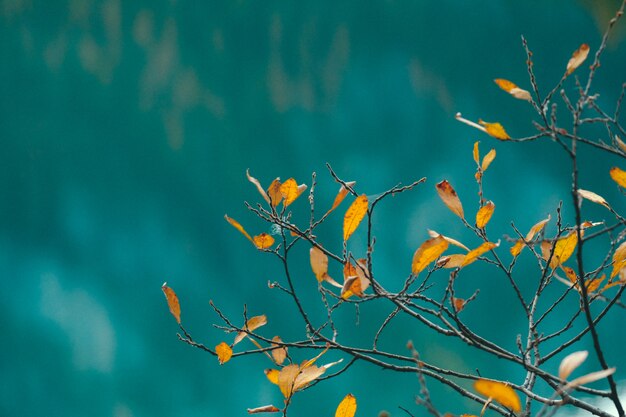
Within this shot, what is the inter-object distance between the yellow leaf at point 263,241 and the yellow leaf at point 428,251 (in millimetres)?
292

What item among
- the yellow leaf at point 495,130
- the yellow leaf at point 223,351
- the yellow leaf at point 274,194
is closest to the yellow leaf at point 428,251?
the yellow leaf at point 495,130

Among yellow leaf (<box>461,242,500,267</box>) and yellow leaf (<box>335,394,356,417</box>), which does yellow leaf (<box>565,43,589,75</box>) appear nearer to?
yellow leaf (<box>461,242,500,267</box>)

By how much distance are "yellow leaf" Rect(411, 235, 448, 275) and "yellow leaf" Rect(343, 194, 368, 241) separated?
113 mm

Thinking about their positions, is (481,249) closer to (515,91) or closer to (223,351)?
(515,91)

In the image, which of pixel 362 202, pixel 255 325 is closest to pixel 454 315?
pixel 362 202

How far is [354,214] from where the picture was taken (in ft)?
2.81

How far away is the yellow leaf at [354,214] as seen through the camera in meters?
0.84

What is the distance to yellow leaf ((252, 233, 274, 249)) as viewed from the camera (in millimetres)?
972

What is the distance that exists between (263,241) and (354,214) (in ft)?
0.69

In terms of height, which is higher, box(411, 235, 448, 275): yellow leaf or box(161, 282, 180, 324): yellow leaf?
box(161, 282, 180, 324): yellow leaf

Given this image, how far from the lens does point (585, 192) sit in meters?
0.96

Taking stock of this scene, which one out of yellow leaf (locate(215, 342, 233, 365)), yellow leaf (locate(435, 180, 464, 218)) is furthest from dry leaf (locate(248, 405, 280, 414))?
yellow leaf (locate(435, 180, 464, 218))

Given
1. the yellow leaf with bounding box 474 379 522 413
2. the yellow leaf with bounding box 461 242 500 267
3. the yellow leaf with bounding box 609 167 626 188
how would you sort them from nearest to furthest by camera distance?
the yellow leaf with bounding box 474 379 522 413 < the yellow leaf with bounding box 461 242 500 267 < the yellow leaf with bounding box 609 167 626 188

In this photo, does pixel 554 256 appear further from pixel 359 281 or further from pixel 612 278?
pixel 359 281
